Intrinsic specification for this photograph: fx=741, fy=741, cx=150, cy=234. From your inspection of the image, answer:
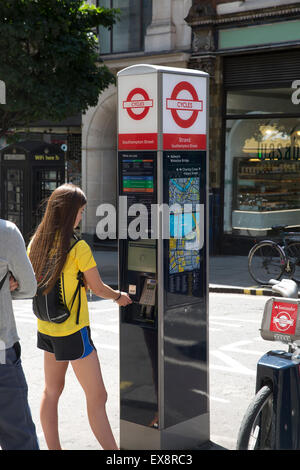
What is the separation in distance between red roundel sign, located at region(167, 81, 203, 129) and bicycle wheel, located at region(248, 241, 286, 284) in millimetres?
7780

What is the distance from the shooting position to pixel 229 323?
9.52 meters

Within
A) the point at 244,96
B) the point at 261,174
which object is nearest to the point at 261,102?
the point at 244,96

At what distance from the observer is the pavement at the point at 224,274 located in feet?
40.7

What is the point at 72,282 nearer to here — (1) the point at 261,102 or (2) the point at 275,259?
(2) the point at 275,259

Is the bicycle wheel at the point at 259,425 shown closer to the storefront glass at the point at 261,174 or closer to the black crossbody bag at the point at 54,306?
the black crossbody bag at the point at 54,306

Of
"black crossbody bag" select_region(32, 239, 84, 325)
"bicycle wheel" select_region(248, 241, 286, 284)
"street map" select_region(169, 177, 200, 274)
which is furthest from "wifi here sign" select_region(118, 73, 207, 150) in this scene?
"bicycle wheel" select_region(248, 241, 286, 284)

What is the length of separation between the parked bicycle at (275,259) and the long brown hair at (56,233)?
8320 millimetres

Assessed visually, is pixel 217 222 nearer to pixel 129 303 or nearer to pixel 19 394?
pixel 129 303

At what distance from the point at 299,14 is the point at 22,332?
961 centimetres

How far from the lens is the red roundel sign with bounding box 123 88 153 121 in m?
4.77

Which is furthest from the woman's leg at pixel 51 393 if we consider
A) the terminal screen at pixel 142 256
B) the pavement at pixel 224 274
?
the pavement at pixel 224 274

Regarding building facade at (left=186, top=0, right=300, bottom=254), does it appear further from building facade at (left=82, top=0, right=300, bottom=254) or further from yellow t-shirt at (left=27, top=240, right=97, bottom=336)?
yellow t-shirt at (left=27, top=240, right=97, bottom=336)

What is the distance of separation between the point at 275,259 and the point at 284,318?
8173 mm

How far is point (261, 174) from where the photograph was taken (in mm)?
16641
